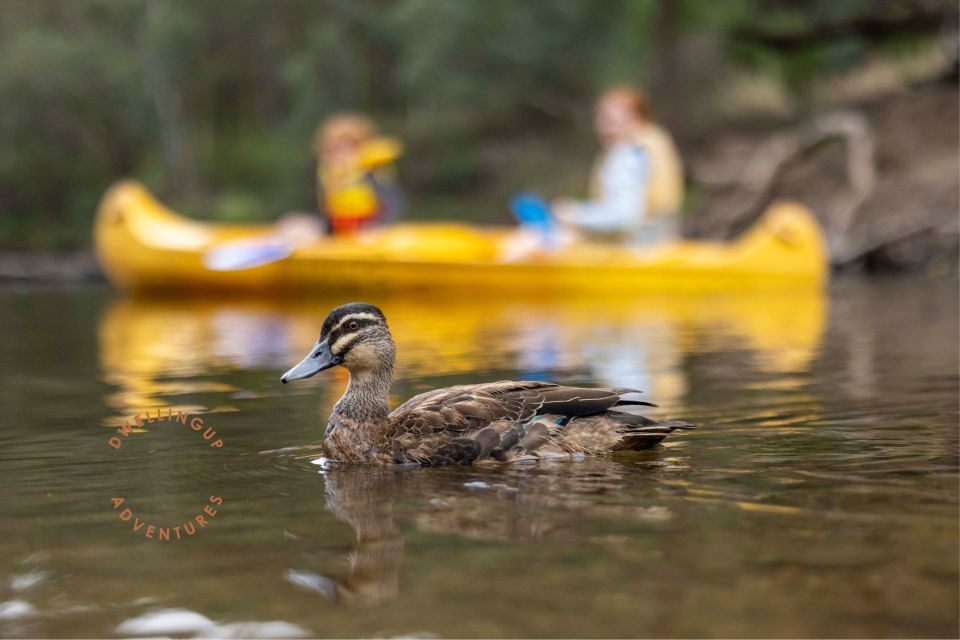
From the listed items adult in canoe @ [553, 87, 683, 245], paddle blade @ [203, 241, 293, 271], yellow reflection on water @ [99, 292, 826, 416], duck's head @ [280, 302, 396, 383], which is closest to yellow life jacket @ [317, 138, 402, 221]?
paddle blade @ [203, 241, 293, 271]

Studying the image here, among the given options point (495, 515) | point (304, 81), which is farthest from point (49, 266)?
point (495, 515)

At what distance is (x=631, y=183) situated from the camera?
51.3 ft

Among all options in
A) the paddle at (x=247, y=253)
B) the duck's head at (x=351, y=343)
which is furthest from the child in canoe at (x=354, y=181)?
the duck's head at (x=351, y=343)

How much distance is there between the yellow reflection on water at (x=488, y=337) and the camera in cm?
881

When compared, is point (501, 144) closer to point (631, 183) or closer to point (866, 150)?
point (866, 150)

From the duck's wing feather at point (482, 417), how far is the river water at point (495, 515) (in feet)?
0.42

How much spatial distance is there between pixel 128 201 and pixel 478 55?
27.4 ft

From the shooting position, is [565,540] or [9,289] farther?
[9,289]

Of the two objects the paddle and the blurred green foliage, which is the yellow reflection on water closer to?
the paddle

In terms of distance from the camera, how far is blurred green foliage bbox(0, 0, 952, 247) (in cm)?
2450

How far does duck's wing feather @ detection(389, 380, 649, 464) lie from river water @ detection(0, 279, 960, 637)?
0.13 metres

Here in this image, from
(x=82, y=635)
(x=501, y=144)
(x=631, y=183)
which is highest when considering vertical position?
(x=501, y=144)

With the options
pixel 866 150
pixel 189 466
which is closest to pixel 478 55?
pixel 866 150

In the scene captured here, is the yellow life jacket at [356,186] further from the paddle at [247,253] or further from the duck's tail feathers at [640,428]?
the duck's tail feathers at [640,428]
